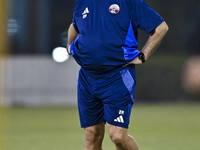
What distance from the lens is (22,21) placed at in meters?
13.4

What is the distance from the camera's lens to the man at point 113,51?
4629 millimetres

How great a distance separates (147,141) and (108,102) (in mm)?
2975

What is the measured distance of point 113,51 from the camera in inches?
183

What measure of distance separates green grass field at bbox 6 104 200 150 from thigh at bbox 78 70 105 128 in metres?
1.94

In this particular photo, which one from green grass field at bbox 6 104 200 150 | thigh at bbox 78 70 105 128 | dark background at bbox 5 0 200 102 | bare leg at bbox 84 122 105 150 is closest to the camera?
thigh at bbox 78 70 105 128

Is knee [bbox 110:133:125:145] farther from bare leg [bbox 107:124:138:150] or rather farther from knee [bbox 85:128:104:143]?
knee [bbox 85:128:104:143]

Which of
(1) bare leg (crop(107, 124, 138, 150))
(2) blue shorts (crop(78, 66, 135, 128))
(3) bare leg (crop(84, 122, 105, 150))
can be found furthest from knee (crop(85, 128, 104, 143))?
(1) bare leg (crop(107, 124, 138, 150))

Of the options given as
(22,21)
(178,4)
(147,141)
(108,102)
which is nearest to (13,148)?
(147,141)

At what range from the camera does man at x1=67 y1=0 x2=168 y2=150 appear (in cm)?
463

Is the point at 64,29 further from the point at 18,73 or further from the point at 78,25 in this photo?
the point at 78,25

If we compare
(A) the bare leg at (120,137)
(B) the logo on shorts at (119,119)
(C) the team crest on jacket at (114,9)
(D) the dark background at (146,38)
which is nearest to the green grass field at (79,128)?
(D) the dark background at (146,38)

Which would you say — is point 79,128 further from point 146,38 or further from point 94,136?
point 146,38

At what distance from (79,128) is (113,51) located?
15.5ft

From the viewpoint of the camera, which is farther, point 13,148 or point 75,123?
point 75,123
